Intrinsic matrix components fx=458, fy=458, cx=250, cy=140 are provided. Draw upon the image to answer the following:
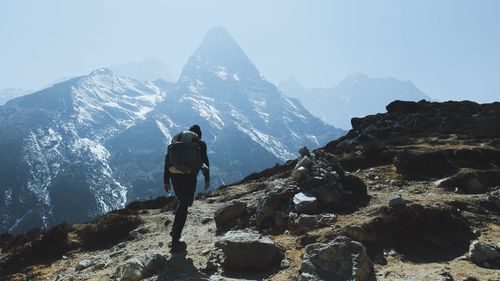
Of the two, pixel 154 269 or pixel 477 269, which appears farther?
pixel 154 269

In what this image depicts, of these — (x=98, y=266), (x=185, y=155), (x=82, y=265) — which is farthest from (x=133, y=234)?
(x=185, y=155)

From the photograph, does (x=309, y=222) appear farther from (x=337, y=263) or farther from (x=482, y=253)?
(x=482, y=253)

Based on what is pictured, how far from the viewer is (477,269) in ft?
28.0

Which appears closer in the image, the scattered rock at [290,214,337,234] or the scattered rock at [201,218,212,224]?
the scattered rock at [290,214,337,234]

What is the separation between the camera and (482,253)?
351 inches

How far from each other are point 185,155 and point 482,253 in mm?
6545

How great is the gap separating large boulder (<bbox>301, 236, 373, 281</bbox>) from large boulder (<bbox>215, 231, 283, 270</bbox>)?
1021 mm

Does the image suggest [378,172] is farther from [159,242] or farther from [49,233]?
[49,233]

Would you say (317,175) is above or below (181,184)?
below

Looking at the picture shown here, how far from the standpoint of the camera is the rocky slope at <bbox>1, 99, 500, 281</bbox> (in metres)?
8.84

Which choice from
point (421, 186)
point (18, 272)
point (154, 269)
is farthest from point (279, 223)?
point (18, 272)

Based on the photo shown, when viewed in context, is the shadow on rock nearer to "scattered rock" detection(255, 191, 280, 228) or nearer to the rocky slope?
the rocky slope

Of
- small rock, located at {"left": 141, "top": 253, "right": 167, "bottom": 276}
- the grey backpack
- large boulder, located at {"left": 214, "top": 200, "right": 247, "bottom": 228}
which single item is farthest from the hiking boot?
large boulder, located at {"left": 214, "top": 200, "right": 247, "bottom": 228}

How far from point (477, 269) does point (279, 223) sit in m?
4.98
